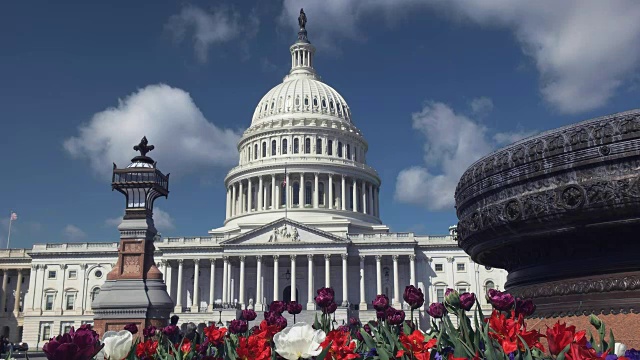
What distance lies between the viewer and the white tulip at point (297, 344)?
3600mm

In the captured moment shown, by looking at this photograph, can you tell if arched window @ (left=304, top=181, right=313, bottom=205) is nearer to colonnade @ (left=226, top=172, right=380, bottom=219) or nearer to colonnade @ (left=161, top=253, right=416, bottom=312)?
colonnade @ (left=226, top=172, right=380, bottom=219)

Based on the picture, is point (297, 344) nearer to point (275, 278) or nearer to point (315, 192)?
point (275, 278)

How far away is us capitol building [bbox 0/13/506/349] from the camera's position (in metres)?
85.9

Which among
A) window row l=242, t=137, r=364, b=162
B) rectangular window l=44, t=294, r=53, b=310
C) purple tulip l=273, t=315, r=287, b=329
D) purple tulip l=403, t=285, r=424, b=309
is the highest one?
window row l=242, t=137, r=364, b=162

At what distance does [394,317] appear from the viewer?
7035mm

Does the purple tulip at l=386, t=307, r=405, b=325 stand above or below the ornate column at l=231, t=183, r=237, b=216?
below

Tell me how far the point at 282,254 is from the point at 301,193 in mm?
18453

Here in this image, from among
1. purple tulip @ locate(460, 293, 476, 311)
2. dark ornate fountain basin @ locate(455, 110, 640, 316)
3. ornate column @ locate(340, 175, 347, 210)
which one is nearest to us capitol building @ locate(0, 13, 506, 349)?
ornate column @ locate(340, 175, 347, 210)

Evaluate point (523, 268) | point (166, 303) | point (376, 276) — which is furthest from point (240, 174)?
point (523, 268)

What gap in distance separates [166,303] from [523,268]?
702 inches

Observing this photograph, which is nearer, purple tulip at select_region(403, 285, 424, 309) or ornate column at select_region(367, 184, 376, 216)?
purple tulip at select_region(403, 285, 424, 309)

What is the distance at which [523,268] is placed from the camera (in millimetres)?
8109

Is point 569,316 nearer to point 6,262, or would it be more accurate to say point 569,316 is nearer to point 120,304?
point 120,304

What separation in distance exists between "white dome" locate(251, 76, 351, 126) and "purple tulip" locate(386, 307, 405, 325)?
104 meters
